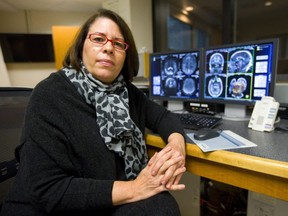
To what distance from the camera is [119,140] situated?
0.80m

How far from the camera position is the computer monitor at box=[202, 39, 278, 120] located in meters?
1.07

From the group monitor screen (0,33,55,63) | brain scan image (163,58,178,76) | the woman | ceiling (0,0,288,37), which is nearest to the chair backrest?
the woman

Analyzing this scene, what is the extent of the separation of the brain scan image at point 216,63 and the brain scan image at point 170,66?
0.24 metres

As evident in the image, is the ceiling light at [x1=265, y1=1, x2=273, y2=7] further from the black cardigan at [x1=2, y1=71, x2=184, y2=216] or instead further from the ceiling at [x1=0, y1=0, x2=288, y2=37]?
the black cardigan at [x1=2, y1=71, x2=184, y2=216]

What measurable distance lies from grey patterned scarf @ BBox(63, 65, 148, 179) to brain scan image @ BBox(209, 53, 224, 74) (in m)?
0.66

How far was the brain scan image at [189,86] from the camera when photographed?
4.51ft

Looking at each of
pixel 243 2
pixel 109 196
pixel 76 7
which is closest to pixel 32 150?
pixel 109 196

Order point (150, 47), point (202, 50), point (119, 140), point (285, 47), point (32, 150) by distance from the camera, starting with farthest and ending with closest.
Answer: point (150, 47), point (285, 47), point (202, 50), point (119, 140), point (32, 150)

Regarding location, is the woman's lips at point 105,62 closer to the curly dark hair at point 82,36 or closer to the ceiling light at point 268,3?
the curly dark hair at point 82,36

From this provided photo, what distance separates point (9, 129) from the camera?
0.96 metres

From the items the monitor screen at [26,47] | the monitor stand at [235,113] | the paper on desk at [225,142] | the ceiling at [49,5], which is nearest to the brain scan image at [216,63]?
the monitor stand at [235,113]

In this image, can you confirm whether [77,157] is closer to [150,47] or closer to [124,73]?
[124,73]

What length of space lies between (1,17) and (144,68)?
3363mm

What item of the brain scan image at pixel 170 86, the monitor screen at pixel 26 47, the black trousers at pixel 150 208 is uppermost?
the monitor screen at pixel 26 47
